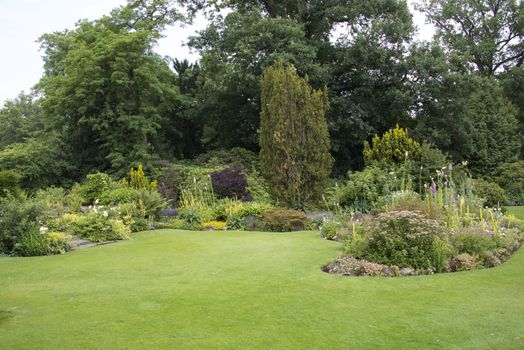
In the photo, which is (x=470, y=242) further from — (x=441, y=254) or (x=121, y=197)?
(x=121, y=197)

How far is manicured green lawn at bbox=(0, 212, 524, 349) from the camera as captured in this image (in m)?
4.07

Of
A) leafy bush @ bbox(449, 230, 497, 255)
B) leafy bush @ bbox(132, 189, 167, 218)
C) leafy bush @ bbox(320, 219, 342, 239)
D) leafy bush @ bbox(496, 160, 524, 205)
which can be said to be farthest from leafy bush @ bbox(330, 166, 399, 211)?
leafy bush @ bbox(496, 160, 524, 205)

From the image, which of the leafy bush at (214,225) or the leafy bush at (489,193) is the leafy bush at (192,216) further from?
the leafy bush at (489,193)

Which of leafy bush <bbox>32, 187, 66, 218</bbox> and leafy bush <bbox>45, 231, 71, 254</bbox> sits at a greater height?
leafy bush <bbox>32, 187, 66, 218</bbox>

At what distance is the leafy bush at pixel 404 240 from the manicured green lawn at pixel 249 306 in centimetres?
42

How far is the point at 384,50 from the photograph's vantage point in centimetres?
1947

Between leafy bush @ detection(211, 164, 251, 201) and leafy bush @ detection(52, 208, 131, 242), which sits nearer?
leafy bush @ detection(52, 208, 131, 242)

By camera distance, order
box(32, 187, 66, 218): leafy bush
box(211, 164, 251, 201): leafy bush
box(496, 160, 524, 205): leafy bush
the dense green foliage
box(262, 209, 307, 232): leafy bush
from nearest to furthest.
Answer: box(262, 209, 307, 232): leafy bush
box(32, 187, 66, 218): leafy bush
box(211, 164, 251, 201): leafy bush
box(496, 160, 524, 205): leafy bush
the dense green foliage

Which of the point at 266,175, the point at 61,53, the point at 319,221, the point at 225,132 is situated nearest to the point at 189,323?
the point at 319,221

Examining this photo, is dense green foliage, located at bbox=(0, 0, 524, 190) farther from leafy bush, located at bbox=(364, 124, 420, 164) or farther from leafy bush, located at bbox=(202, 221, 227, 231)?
leafy bush, located at bbox=(202, 221, 227, 231)

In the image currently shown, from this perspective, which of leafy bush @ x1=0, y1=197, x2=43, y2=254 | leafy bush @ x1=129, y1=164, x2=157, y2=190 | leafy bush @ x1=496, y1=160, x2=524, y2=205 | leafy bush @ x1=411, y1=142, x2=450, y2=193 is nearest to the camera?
leafy bush @ x1=0, y1=197, x2=43, y2=254

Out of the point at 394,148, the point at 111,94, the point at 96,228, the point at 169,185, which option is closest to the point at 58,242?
the point at 96,228

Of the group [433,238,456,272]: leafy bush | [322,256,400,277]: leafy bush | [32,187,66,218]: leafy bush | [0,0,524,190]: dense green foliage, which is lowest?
[322,256,400,277]: leafy bush

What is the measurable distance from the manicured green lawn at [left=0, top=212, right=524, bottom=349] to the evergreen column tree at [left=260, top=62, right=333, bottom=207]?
550 centimetres
